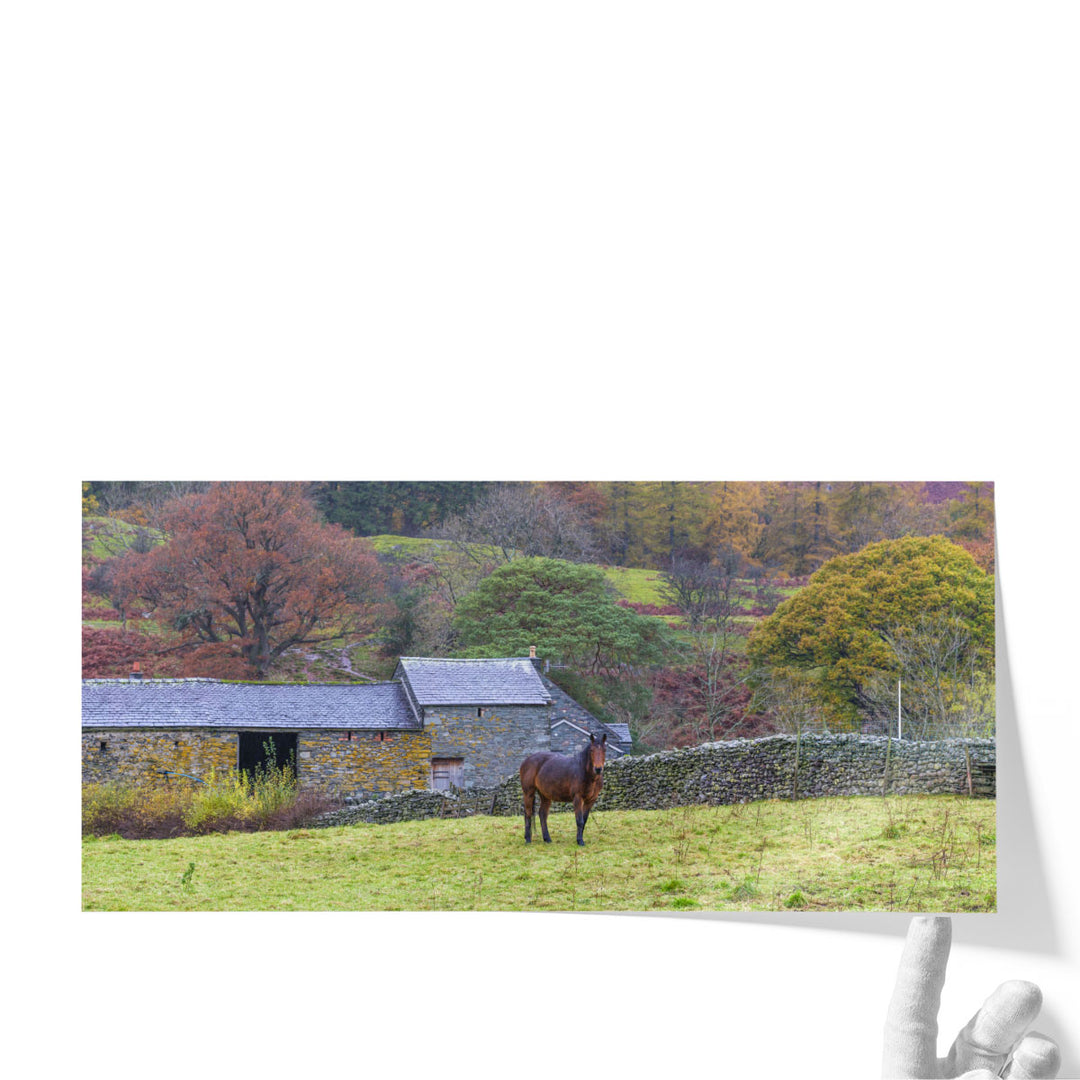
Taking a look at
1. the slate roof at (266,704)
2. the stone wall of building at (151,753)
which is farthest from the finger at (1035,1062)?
the stone wall of building at (151,753)

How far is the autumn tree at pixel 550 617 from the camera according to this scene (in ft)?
29.5

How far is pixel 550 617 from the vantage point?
904 centimetres

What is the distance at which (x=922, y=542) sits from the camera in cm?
874

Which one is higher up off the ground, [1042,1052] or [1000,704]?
[1000,704]

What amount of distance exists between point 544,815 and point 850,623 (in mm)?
2709

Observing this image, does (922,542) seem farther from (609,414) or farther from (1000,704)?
(609,414)

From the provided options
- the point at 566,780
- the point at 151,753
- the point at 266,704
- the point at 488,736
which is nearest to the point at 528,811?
the point at 566,780

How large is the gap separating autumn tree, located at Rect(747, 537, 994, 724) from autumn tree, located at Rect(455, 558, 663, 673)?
0.96 m

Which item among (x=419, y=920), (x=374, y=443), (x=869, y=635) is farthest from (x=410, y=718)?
(x=869, y=635)

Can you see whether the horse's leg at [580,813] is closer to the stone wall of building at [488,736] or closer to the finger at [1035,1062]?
the stone wall of building at [488,736]

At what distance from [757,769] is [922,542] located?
2.08 meters

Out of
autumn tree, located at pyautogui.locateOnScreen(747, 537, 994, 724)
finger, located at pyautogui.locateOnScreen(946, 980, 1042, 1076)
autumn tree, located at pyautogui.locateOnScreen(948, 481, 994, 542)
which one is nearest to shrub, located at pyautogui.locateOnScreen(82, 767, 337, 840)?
autumn tree, located at pyautogui.locateOnScreen(747, 537, 994, 724)

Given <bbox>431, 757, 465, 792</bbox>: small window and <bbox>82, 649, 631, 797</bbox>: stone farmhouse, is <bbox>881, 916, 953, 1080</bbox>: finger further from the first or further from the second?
<bbox>431, 757, 465, 792</bbox>: small window

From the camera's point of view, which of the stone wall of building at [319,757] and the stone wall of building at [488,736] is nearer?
the stone wall of building at [319,757]
